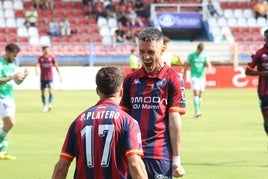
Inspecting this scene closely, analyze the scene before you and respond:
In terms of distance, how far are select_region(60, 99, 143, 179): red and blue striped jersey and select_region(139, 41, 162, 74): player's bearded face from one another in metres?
1.46

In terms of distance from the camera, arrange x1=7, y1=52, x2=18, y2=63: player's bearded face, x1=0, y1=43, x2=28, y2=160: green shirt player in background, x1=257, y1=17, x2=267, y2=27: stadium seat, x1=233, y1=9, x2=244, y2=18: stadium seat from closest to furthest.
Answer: x1=0, y1=43, x2=28, y2=160: green shirt player in background, x1=7, y1=52, x2=18, y2=63: player's bearded face, x1=257, y1=17, x2=267, y2=27: stadium seat, x1=233, y1=9, x2=244, y2=18: stadium seat

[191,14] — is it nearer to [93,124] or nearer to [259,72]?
[259,72]

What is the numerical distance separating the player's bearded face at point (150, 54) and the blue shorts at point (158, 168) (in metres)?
0.90

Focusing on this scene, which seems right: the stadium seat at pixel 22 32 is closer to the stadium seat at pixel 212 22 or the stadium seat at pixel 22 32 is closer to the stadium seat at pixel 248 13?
the stadium seat at pixel 212 22

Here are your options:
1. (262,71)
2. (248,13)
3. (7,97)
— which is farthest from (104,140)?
(248,13)

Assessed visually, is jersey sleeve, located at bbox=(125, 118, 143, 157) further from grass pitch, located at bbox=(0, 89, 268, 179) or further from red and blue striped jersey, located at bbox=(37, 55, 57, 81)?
red and blue striped jersey, located at bbox=(37, 55, 57, 81)

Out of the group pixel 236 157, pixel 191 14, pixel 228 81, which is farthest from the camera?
pixel 191 14

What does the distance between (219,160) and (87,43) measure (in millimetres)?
28342

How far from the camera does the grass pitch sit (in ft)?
44.5

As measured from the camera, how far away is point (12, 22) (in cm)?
4675

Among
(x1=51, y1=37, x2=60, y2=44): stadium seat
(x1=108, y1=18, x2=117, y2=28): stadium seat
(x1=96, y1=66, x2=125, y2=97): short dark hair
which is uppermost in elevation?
(x1=96, y1=66, x2=125, y2=97): short dark hair

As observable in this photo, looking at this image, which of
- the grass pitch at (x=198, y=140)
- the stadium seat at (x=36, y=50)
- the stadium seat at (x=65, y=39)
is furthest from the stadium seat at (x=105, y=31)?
the grass pitch at (x=198, y=140)

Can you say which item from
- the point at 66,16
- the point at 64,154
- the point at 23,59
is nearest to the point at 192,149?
the point at 64,154

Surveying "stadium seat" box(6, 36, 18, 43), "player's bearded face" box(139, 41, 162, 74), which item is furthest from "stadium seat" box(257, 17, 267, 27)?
"player's bearded face" box(139, 41, 162, 74)
